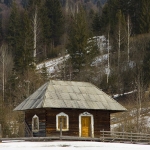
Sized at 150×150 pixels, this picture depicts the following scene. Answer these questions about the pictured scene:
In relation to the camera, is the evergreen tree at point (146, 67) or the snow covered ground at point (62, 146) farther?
the evergreen tree at point (146, 67)

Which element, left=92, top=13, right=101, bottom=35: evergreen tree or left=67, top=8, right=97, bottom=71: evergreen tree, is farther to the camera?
left=92, top=13, right=101, bottom=35: evergreen tree

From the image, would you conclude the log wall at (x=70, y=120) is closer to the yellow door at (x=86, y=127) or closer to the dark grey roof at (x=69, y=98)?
the yellow door at (x=86, y=127)

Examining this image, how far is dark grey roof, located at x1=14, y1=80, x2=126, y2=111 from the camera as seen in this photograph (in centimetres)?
3297

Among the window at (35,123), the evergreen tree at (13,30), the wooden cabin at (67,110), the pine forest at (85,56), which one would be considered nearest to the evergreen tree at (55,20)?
the pine forest at (85,56)

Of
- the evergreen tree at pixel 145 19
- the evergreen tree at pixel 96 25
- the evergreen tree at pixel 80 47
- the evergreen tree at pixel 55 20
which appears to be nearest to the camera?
the evergreen tree at pixel 80 47

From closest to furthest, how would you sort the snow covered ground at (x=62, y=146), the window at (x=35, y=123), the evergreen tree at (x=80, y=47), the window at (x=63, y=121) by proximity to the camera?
the snow covered ground at (x=62, y=146) < the window at (x=63, y=121) < the window at (x=35, y=123) < the evergreen tree at (x=80, y=47)

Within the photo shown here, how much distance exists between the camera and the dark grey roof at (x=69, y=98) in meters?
33.0

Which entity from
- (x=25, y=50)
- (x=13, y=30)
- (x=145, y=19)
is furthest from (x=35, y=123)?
(x=13, y=30)

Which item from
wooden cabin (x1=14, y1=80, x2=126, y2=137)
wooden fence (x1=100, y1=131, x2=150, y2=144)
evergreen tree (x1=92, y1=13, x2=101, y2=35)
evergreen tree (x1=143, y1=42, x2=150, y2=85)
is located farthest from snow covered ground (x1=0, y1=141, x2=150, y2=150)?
evergreen tree (x1=92, y1=13, x2=101, y2=35)

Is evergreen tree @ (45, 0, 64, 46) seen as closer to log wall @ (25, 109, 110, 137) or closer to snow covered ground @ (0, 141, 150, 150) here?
log wall @ (25, 109, 110, 137)

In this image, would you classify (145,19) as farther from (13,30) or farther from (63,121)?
(63,121)

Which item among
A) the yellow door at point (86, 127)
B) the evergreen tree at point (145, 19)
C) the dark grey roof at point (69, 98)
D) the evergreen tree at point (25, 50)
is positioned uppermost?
the evergreen tree at point (145, 19)

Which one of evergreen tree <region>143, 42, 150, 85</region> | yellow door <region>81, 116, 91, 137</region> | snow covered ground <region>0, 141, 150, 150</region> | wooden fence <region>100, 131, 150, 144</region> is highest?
evergreen tree <region>143, 42, 150, 85</region>

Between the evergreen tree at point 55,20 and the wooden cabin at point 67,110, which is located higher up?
the evergreen tree at point 55,20
